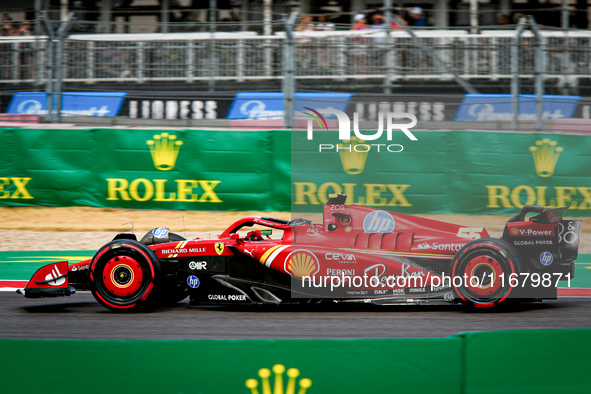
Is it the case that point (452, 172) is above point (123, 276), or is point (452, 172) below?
above

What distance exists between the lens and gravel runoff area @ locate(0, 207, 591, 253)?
33.2 feet

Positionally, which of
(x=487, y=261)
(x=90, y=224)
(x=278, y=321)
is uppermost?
(x=487, y=261)

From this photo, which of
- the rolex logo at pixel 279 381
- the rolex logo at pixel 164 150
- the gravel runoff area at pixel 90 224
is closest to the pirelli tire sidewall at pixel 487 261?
the rolex logo at pixel 279 381

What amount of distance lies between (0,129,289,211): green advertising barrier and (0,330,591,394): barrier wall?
8.12m

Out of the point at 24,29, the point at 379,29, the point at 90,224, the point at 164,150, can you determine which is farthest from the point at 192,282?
the point at 24,29

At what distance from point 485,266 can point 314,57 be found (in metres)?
6.29

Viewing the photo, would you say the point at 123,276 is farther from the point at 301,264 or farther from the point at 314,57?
the point at 314,57

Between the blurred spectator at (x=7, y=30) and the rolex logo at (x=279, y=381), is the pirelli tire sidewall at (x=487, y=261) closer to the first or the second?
the rolex logo at (x=279, y=381)

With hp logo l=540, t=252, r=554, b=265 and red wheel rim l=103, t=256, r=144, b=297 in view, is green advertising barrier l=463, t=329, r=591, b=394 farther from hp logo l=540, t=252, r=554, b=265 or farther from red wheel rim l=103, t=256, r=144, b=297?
red wheel rim l=103, t=256, r=144, b=297

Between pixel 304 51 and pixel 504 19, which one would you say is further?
pixel 504 19

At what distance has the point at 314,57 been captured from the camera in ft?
36.2

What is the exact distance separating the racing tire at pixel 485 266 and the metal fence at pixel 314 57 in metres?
5.78

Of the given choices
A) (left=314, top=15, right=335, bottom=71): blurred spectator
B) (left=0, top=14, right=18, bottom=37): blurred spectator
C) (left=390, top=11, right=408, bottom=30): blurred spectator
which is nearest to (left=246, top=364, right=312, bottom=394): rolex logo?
(left=314, top=15, right=335, bottom=71): blurred spectator

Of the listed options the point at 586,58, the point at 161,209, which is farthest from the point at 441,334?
the point at 586,58
